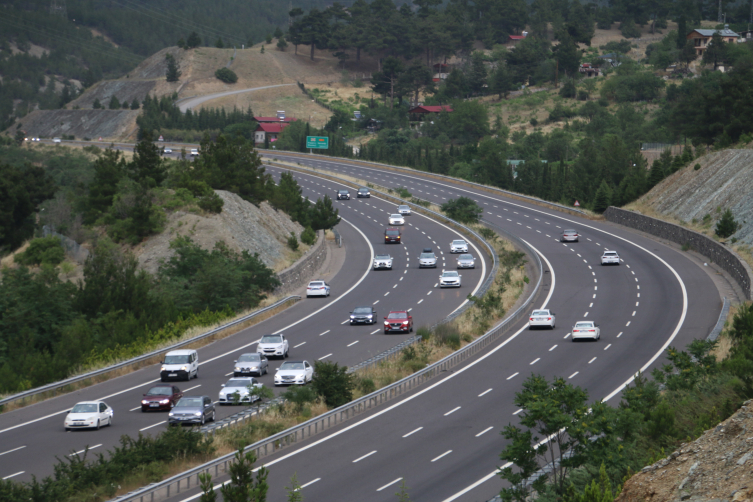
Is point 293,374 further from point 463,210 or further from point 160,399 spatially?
point 463,210

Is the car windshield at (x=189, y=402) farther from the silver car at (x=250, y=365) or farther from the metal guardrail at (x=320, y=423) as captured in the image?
the silver car at (x=250, y=365)

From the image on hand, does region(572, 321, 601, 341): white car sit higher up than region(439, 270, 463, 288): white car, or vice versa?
region(572, 321, 601, 341): white car

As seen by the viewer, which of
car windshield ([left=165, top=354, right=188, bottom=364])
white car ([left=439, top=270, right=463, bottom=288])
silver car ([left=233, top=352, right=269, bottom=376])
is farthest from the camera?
white car ([left=439, top=270, right=463, bottom=288])

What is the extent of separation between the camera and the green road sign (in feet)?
445

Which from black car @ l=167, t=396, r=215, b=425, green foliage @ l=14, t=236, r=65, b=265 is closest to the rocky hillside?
black car @ l=167, t=396, r=215, b=425

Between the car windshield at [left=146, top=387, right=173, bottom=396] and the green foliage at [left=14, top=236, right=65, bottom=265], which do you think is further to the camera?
the green foliage at [left=14, top=236, right=65, bottom=265]

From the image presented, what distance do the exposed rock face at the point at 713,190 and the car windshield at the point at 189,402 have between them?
4079cm

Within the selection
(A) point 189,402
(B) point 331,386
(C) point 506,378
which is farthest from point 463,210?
(A) point 189,402

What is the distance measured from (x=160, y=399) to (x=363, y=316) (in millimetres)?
18516

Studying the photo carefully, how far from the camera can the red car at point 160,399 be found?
30469mm

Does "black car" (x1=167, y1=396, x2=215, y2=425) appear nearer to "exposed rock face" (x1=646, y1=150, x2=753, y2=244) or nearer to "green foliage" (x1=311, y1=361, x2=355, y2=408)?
"green foliage" (x1=311, y1=361, x2=355, y2=408)

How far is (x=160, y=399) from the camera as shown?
30.5 meters

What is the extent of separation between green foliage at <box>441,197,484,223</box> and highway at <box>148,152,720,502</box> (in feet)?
36.9

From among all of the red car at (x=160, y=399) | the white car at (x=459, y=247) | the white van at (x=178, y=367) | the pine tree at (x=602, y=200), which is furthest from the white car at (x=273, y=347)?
the pine tree at (x=602, y=200)
